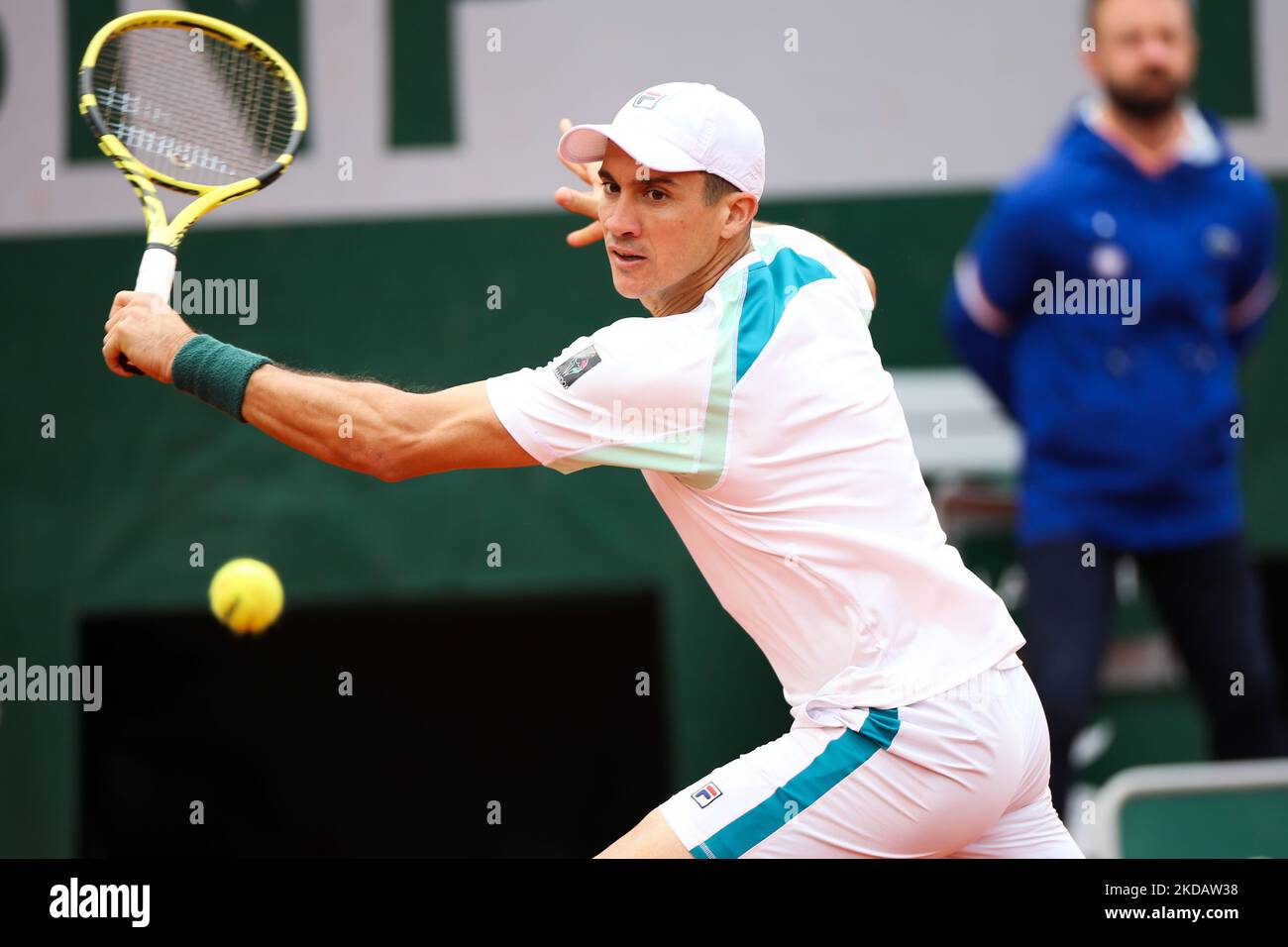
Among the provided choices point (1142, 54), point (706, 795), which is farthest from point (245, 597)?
→ point (1142, 54)

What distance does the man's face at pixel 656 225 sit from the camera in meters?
2.99

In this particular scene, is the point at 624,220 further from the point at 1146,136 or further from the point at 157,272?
the point at 1146,136

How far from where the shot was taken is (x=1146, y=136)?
4.79 meters

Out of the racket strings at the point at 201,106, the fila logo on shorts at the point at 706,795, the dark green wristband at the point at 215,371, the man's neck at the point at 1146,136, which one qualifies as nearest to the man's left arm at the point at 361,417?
the dark green wristband at the point at 215,371

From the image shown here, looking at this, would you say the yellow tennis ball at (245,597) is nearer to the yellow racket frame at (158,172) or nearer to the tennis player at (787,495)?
the yellow racket frame at (158,172)

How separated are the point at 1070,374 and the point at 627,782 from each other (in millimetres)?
1656

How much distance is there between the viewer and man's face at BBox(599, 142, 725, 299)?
118 inches

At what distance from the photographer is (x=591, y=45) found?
17.9 feet

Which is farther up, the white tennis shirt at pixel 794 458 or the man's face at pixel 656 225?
the man's face at pixel 656 225

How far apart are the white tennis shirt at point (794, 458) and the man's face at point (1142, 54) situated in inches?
86.8

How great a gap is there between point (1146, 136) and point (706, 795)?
2.62 m

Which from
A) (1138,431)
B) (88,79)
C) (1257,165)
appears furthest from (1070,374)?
(88,79)

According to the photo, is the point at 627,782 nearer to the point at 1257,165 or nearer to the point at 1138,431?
the point at 1138,431
